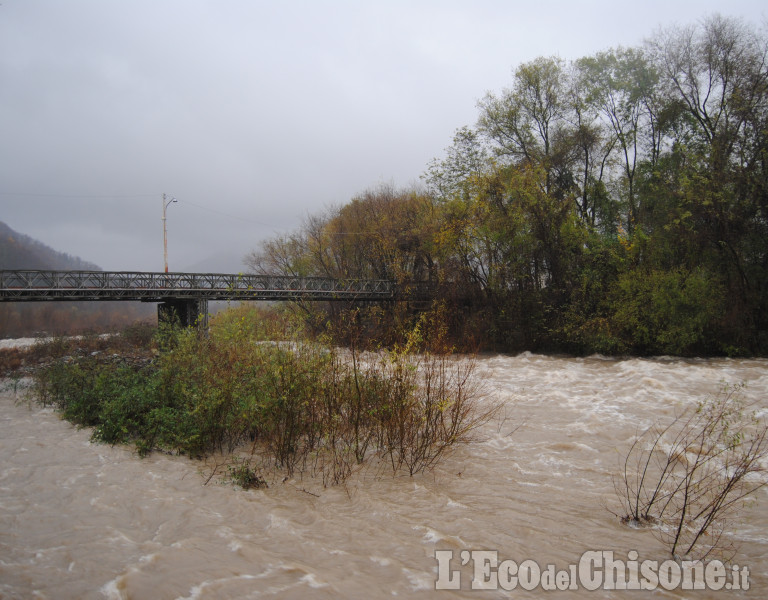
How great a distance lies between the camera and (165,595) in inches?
142

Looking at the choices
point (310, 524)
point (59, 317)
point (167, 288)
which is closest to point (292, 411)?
point (310, 524)

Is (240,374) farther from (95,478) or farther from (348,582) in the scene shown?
(348,582)

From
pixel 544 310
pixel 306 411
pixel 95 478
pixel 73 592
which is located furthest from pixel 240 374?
pixel 544 310

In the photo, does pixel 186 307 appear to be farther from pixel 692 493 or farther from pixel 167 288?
pixel 692 493

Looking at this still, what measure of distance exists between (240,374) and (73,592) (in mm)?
4662

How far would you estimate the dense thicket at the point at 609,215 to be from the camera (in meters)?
20.3

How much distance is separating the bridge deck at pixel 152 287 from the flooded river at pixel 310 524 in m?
13.8

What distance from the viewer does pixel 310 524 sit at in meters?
5.20

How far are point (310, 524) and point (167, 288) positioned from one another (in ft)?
83.5

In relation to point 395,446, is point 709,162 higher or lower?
higher

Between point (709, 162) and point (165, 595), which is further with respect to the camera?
point (709, 162)

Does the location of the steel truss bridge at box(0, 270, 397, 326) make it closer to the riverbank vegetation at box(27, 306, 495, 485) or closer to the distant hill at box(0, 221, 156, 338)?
the distant hill at box(0, 221, 156, 338)

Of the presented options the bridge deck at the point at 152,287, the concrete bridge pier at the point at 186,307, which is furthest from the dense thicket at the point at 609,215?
the concrete bridge pier at the point at 186,307

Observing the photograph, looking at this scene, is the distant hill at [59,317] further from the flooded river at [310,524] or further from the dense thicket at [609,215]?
the flooded river at [310,524]
